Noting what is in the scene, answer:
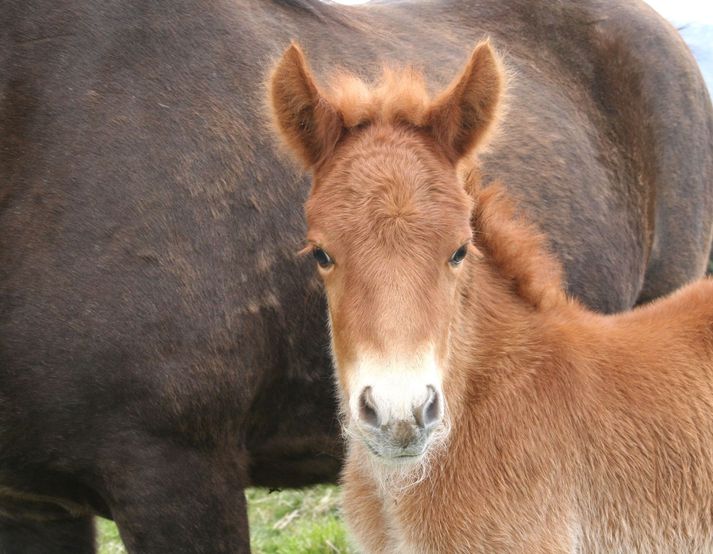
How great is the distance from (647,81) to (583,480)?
8.43 feet

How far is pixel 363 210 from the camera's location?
2750mm

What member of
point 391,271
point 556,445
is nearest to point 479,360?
point 556,445

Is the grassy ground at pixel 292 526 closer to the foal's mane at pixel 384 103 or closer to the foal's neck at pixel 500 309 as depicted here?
the foal's neck at pixel 500 309

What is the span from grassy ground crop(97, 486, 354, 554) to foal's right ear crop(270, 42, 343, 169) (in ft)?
7.23

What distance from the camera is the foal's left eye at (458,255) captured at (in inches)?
110

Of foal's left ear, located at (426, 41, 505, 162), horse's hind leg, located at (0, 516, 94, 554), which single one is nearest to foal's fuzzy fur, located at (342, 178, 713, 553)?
foal's left ear, located at (426, 41, 505, 162)

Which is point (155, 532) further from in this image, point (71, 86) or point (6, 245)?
point (71, 86)

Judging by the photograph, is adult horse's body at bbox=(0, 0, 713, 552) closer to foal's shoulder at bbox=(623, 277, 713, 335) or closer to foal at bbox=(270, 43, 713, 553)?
foal at bbox=(270, 43, 713, 553)

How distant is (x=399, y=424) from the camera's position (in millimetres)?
2498

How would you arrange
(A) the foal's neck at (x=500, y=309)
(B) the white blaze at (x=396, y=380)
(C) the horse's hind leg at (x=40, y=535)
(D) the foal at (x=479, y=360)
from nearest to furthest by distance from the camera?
(B) the white blaze at (x=396, y=380)
(D) the foal at (x=479, y=360)
(A) the foal's neck at (x=500, y=309)
(C) the horse's hind leg at (x=40, y=535)

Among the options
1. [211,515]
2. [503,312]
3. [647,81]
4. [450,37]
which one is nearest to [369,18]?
[450,37]

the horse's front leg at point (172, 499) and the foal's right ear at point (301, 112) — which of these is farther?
the horse's front leg at point (172, 499)

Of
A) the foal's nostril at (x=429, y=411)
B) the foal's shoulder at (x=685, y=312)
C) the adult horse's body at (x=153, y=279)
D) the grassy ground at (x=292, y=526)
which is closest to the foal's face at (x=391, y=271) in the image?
the foal's nostril at (x=429, y=411)

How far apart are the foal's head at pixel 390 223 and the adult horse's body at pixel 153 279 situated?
0.43 m
